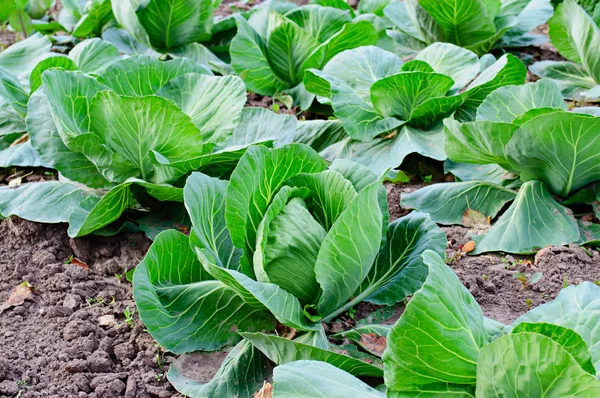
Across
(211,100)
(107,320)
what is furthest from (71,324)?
(211,100)

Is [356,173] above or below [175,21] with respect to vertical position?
above

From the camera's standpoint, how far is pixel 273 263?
Answer: 2709 mm

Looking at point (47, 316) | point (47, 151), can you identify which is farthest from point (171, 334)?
point (47, 151)

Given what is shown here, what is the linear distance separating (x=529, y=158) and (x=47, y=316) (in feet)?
7.36

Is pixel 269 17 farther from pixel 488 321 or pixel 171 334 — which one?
pixel 488 321

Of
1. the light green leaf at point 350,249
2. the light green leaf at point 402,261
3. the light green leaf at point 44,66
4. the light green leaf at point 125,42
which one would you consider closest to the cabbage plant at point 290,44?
the light green leaf at point 125,42

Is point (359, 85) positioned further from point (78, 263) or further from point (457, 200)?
point (78, 263)

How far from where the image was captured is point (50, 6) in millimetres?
7090

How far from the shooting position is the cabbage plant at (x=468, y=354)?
1.84 metres

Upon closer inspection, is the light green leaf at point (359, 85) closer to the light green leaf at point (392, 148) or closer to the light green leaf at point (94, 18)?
the light green leaf at point (392, 148)

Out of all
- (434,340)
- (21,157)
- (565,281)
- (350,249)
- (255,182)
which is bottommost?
(21,157)

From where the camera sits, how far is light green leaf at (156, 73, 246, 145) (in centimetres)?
369

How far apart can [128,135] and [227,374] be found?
1357mm

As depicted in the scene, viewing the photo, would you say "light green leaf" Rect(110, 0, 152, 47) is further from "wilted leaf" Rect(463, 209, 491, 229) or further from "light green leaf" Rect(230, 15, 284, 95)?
"wilted leaf" Rect(463, 209, 491, 229)
